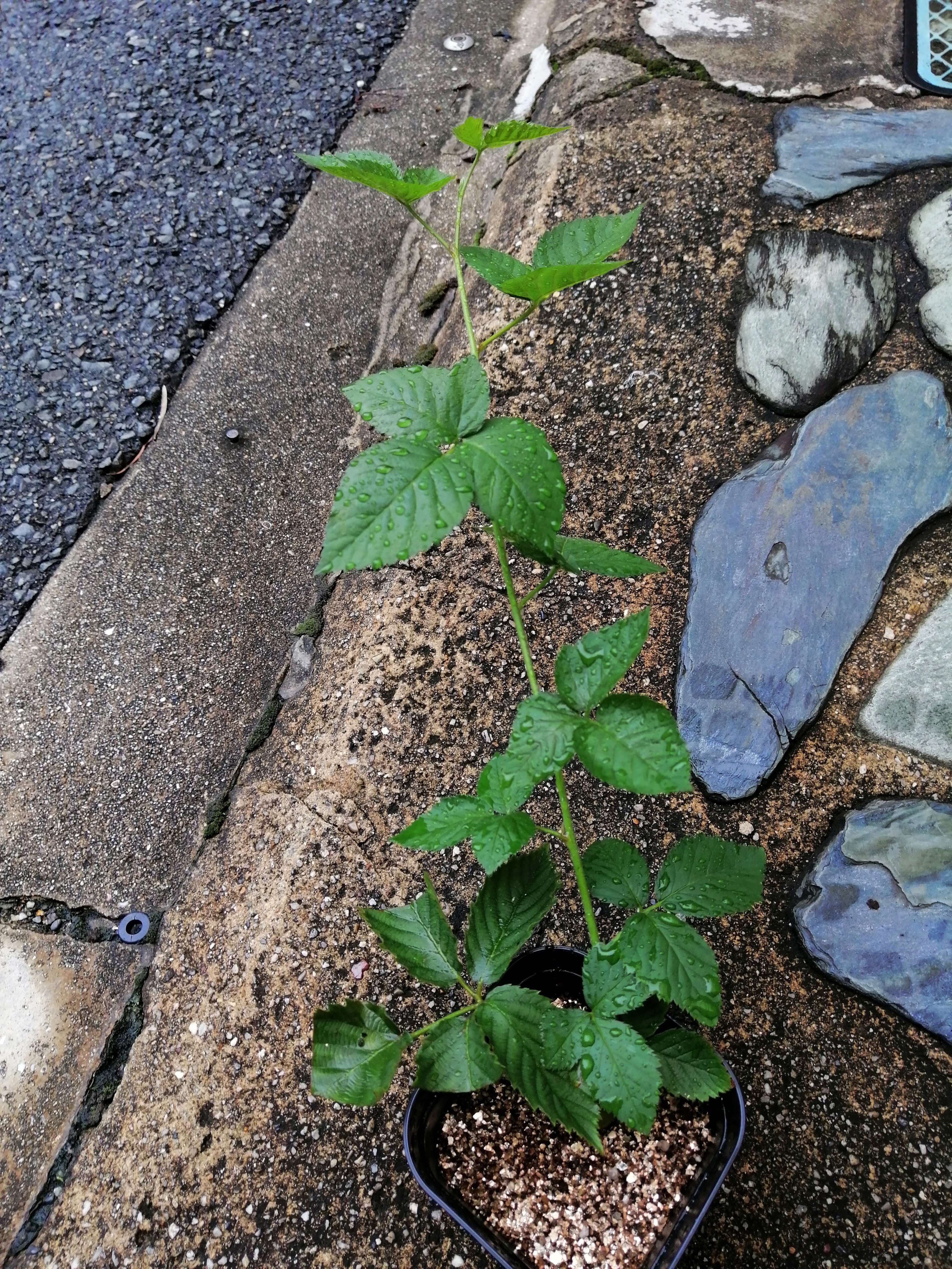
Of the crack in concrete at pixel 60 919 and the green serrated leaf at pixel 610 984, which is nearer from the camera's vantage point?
the green serrated leaf at pixel 610 984

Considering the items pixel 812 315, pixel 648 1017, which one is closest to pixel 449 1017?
pixel 648 1017

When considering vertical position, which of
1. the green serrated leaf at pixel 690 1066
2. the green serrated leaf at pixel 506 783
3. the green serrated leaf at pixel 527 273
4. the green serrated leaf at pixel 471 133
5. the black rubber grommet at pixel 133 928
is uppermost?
the green serrated leaf at pixel 471 133

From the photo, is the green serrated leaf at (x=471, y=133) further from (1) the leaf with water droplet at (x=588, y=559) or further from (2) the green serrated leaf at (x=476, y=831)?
(2) the green serrated leaf at (x=476, y=831)

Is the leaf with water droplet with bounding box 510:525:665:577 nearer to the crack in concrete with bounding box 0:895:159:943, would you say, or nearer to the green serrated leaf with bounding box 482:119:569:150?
the green serrated leaf with bounding box 482:119:569:150

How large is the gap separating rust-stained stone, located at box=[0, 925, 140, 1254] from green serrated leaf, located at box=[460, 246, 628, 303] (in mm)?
1331

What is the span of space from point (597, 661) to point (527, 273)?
384 mm

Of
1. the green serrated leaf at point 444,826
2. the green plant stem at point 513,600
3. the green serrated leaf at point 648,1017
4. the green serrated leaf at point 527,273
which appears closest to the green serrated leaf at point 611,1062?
the green serrated leaf at point 648,1017

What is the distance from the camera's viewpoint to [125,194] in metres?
2.67

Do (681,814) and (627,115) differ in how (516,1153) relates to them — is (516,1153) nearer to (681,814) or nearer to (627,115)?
(681,814)

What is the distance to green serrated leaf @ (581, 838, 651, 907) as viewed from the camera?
3.17ft

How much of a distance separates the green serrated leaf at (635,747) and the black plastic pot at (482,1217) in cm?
44

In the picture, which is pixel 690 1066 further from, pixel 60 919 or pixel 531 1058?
pixel 60 919

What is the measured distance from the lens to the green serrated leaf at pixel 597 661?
808 millimetres

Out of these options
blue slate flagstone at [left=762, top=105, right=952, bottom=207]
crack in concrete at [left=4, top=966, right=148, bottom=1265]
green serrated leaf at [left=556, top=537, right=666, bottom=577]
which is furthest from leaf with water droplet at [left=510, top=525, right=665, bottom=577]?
blue slate flagstone at [left=762, top=105, right=952, bottom=207]
